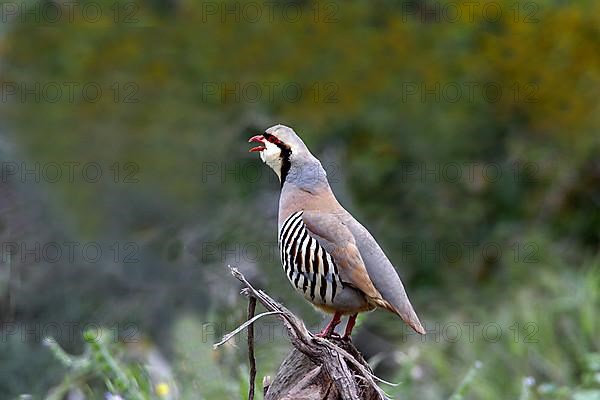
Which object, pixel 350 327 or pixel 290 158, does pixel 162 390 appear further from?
pixel 290 158

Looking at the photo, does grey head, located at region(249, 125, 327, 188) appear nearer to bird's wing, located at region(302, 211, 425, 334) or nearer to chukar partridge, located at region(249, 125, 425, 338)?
chukar partridge, located at region(249, 125, 425, 338)

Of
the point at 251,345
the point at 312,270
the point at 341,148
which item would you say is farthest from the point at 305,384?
the point at 341,148

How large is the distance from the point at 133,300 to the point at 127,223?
0.53 meters

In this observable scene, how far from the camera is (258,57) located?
335 inches

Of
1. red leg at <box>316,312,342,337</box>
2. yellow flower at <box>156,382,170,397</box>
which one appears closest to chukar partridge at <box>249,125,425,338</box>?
red leg at <box>316,312,342,337</box>

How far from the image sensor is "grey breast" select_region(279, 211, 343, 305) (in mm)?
3113

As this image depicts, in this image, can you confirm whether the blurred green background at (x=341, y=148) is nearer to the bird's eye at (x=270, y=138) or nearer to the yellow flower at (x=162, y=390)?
the yellow flower at (x=162, y=390)

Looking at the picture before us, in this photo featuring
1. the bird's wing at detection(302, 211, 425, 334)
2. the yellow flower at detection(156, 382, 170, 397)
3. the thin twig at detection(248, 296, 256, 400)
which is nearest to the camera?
the thin twig at detection(248, 296, 256, 400)

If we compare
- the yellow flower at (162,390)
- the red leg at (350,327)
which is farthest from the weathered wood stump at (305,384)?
the yellow flower at (162,390)

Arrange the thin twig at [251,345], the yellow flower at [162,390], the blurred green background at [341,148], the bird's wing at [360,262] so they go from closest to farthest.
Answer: the thin twig at [251,345] → the bird's wing at [360,262] → the yellow flower at [162,390] → the blurred green background at [341,148]

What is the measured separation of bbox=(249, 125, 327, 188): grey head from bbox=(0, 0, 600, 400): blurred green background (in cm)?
323

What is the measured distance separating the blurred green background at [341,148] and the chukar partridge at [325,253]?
3248 millimetres

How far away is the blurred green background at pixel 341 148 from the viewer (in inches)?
268

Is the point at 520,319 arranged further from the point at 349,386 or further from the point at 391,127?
the point at 349,386
